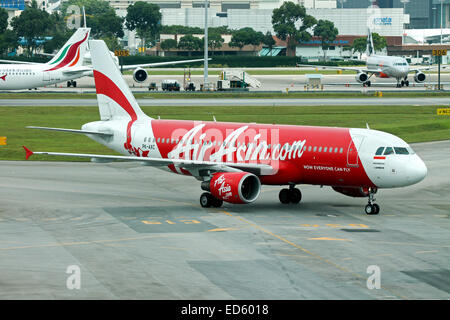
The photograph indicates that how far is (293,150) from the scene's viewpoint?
1720 inches

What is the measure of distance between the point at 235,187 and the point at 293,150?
3904mm

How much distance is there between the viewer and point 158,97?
133m

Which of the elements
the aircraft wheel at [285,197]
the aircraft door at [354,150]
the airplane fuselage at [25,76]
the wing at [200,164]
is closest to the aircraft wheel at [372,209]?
the aircraft door at [354,150]

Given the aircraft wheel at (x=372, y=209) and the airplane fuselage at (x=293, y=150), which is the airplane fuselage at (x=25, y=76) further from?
the aircraft wheel at (x=372, y=209)

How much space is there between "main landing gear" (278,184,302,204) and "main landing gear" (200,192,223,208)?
152 inches

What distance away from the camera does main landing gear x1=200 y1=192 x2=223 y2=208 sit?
4484 cm

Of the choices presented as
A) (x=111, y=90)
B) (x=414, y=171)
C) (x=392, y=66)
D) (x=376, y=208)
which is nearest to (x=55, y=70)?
(x=392, y=66)

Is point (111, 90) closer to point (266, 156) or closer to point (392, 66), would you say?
point (266, 156)

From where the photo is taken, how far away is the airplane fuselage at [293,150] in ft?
136

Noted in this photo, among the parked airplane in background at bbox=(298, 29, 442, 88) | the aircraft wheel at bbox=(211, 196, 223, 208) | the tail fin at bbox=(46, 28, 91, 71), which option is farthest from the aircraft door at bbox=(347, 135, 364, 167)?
the parked airplane in background at bbox=(298, 29, 442, 88)

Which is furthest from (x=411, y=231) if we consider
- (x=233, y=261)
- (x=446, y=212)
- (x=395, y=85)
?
(x=395, y=85)

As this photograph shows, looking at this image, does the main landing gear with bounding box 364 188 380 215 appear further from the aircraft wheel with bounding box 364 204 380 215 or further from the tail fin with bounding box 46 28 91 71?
the tail fin with bounding box 46 28 91 71
